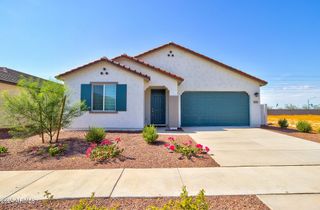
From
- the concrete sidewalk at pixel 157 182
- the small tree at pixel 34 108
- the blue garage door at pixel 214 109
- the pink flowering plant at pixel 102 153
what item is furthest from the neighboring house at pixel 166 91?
the concrete sidewalk at pixel 157 182

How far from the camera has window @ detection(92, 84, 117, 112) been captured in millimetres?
11016

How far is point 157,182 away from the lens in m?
4.21

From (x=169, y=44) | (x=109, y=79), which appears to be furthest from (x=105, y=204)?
(x=169, y=44)

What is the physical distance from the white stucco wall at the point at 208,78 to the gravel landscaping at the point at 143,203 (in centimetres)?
1113

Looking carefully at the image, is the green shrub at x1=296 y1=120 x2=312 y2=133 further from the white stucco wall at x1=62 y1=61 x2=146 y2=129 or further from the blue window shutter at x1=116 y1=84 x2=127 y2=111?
the blue window shutter at x1=116 y1=84 x2=127 y2=111

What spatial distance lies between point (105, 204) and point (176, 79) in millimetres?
9942

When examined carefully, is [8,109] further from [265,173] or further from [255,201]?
[265,173]

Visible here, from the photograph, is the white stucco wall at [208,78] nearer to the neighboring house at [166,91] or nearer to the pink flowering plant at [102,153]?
the neighboring house at [166,91]

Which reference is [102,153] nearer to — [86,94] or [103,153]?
[103,153]

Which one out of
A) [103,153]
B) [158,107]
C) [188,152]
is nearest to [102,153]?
[103,153]

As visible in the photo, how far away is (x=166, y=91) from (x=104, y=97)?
4863mm

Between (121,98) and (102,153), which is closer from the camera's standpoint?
(102,153)

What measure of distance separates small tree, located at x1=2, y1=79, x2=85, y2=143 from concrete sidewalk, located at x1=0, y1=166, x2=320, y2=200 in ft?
9.41

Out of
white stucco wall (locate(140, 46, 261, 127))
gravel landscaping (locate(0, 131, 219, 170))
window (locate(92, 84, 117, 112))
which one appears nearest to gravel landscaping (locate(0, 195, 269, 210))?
gravel landscaping (locate(0, 131, 219, 170))
